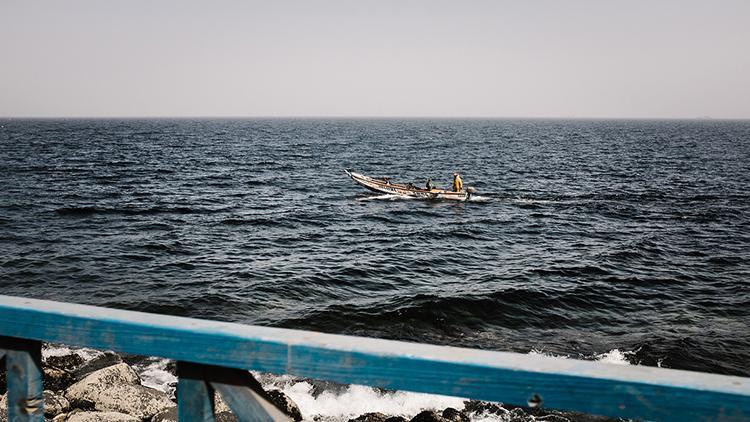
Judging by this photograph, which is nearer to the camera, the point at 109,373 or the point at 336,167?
the point at 109,373

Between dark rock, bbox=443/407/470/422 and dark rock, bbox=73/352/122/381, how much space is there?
19.5 feet

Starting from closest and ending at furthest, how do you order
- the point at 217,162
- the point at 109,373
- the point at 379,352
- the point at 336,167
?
1. the point at 379,352
2. the point at 109,373
3. the point at 336,167
4. the point at 217,162

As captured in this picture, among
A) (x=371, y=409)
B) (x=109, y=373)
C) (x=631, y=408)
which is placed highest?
(x=631, y=408)

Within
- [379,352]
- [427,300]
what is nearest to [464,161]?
[427,300]

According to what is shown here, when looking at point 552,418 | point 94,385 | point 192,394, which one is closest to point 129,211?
point 94,385

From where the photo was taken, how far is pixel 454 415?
29.1 feet

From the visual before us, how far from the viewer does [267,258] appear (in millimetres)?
19516

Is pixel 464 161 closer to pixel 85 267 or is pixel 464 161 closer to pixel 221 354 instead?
pixel 85 267

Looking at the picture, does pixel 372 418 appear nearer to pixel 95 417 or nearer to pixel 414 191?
pixel 95 417

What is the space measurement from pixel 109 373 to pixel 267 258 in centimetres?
1157

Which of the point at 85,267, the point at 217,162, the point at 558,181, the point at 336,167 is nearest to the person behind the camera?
the point at 85,267

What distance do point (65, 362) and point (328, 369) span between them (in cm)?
1058

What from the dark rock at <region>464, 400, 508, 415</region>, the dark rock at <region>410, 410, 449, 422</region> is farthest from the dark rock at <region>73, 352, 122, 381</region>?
the dark rock at <region>464, 400, 508, 415</region>

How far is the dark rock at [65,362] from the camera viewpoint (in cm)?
988
